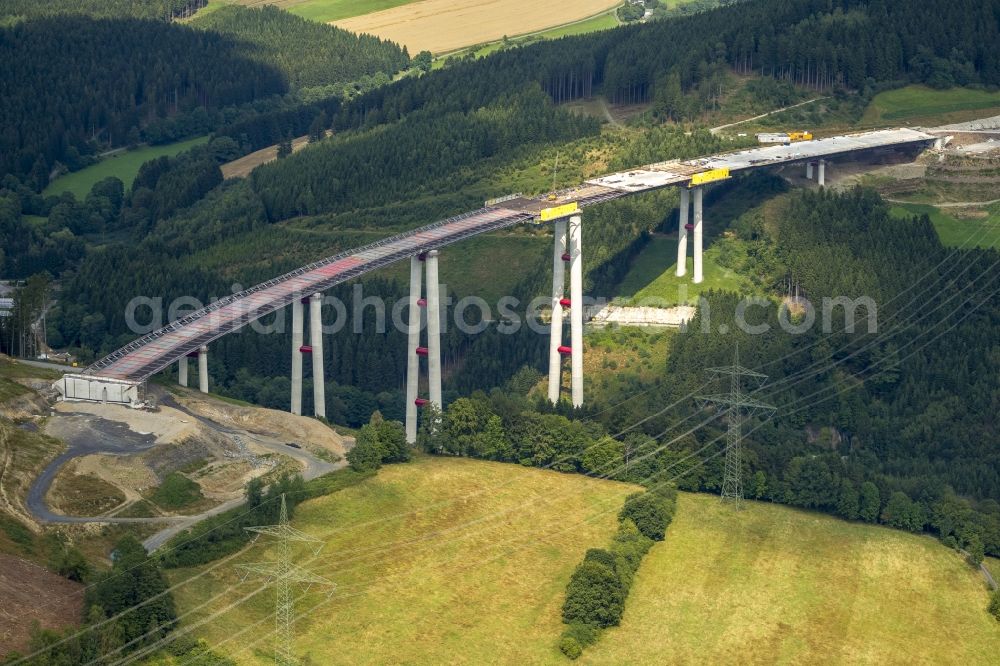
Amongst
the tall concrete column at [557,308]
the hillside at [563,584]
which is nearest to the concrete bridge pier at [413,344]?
the tall concrete column at [557,308]

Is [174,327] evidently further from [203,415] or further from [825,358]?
[825,358]

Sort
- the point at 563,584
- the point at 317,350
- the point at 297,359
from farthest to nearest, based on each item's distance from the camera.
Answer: the point at 297,359, the point at 317,350, the point at 563,584

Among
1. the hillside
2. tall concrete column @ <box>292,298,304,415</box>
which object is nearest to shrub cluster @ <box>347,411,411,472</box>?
the hillside

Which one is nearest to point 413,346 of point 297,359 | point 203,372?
point 297,359

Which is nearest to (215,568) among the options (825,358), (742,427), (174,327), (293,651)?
(293,651)

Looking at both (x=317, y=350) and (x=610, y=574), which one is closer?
(x=610, y=574)

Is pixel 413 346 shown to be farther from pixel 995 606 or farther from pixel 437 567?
pixel 995 606
